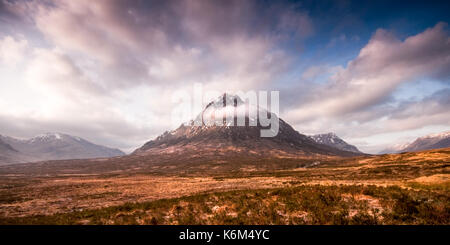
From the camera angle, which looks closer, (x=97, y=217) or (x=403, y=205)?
(x=403, y=205)

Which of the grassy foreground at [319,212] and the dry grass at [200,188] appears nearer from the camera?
the grassy foreground at [319,212]

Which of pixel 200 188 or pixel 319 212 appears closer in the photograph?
pixel 319 212

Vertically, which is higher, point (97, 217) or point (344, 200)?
point (344, 200)

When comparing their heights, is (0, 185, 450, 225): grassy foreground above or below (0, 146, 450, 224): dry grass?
above

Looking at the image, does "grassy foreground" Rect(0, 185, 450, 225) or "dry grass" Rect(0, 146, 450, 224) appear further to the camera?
"dry grass" Rect(0, 146, 450, 224)

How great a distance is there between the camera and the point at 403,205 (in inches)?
508

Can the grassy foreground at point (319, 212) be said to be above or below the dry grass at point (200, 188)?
above

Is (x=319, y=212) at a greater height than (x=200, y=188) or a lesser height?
greater
